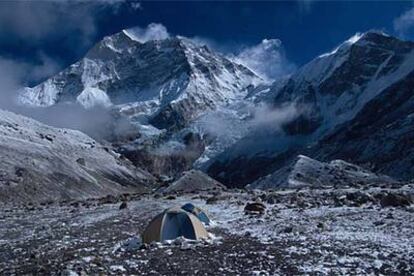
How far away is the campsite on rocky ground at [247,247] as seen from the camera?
78.3ft

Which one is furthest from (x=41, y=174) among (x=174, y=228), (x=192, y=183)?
(x=174, y=228)

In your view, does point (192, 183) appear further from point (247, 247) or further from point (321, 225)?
point (247, 247)

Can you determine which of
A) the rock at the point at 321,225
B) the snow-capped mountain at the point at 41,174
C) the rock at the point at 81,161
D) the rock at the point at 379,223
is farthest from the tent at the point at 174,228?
the rock at the point at 81,161

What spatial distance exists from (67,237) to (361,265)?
19.7 m

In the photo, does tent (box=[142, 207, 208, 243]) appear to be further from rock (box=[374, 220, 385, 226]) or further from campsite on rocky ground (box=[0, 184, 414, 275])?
rock (box=[374, 220, 385, 226])

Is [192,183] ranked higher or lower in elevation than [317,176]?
higher

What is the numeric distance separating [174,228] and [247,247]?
16.7 ft

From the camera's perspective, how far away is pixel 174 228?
106 feet

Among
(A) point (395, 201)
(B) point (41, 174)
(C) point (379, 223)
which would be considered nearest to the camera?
(C) point (379, 223)

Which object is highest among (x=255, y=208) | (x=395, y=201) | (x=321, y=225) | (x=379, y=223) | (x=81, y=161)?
(x=81, y=161)

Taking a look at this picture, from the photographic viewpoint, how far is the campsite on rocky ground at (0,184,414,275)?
2386cm

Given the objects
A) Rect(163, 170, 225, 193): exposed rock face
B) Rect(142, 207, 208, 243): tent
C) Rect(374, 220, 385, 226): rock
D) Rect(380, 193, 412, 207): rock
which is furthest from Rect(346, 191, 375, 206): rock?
Rect(163, 170, 225, 193): exposed rock face

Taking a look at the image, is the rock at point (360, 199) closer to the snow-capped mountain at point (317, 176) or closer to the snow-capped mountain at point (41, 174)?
the snow-capped mountain at point (317, 176)

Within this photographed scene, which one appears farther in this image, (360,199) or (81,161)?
(81,161)
